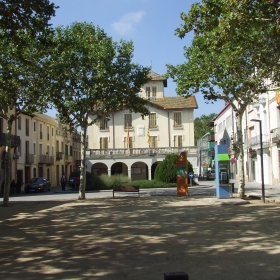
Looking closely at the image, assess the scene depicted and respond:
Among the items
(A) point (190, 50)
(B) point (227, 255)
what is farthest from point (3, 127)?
(B) point (227, 255)

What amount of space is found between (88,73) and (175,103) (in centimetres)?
3143

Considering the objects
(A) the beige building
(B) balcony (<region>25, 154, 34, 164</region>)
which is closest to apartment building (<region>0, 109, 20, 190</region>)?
(A) the beige building

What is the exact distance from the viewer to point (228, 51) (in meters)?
15.9

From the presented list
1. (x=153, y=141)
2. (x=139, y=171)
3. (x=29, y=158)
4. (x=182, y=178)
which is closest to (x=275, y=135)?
(x=182, y=178)

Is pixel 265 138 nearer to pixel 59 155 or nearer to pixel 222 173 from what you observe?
pixel 222 173

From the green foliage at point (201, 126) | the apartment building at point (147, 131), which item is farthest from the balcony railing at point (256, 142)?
the green foliage at point (201, 126)

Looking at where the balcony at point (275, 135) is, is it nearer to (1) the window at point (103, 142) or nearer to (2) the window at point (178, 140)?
(2) the window at point (178, 140)

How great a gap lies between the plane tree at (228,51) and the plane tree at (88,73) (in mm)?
2504

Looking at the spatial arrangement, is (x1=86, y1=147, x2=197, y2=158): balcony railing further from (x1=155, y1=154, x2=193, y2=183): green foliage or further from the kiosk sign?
the kiosk sign

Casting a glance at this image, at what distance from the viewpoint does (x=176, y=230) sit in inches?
413

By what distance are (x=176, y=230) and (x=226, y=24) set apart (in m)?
5.81

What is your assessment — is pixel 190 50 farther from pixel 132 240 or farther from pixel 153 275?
pixel 153 275

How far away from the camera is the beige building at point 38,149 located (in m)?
40.8

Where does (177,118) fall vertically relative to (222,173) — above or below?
above
